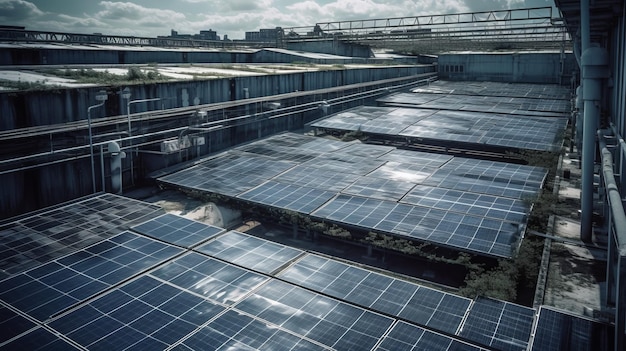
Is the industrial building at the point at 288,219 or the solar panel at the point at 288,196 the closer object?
the industrial building at the point at 288,219

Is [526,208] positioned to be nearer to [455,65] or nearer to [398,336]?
[398,336]

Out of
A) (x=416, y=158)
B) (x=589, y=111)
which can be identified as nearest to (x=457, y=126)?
(x=416, y=158)

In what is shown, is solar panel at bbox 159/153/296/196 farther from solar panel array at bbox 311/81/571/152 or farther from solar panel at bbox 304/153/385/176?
solar panel array at bbox 311/81/571/152

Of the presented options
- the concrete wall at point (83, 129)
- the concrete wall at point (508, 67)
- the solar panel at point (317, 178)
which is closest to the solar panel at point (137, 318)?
the concrete wall at point (83, 129)

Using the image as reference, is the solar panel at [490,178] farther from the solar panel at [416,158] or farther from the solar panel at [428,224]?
the solar panel at [428,224]

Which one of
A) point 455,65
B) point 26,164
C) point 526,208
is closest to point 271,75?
point 26,164
